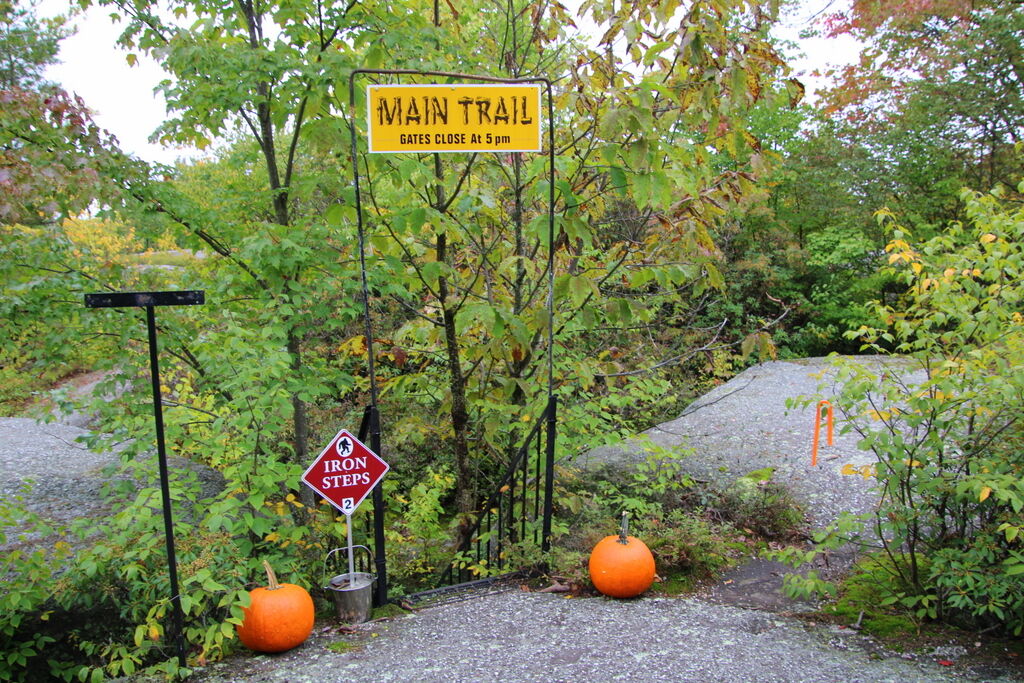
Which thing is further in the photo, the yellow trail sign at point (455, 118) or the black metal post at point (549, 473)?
the black metal post at point (549, 473)

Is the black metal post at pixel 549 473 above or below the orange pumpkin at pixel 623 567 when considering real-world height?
above

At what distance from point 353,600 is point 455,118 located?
2.44 metres

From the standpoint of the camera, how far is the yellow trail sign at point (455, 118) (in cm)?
347

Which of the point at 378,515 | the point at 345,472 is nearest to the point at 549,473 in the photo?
the point at 378,515

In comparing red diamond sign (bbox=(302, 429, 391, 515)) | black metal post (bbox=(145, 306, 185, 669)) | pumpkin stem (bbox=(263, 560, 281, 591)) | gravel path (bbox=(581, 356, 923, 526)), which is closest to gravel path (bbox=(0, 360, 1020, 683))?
black metal post (bbox=(145, 306, 185, 669))

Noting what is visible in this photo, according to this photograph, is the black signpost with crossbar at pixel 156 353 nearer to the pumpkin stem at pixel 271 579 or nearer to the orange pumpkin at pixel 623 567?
the pumpkin stem at pixel 271 579

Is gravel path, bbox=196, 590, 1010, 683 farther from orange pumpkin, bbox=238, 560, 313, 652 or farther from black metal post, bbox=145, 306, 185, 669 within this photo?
black metal post, bbox=145, 306, 185, 669

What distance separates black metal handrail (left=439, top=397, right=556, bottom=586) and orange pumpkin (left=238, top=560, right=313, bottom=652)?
1.09 meters

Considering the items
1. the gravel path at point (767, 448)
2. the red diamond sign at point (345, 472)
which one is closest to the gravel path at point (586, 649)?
the red diamond sign at point (345, 472)

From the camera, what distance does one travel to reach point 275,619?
3.16 m

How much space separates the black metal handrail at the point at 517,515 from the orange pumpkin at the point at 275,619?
1.09 metres

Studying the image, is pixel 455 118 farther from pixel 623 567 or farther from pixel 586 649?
pixel 586 649

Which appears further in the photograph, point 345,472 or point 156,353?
point 345,472

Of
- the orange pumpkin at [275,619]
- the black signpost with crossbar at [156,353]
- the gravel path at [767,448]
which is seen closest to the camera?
the black signpost with crossbar at [156,353]
